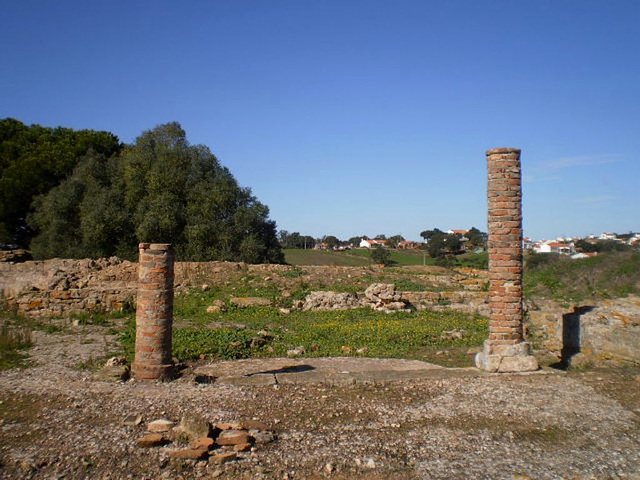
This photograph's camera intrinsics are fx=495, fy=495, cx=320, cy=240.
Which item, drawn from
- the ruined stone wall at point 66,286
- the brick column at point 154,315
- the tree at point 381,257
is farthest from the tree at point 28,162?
the tree at point 381,257

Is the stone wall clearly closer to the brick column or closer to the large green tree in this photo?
the brick column

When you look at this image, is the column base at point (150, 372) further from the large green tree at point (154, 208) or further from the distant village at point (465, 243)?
the distant village at point (465, 243)

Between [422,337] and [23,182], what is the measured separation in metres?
26.5

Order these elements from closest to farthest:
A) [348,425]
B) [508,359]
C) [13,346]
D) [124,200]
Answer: [348,425], [508,359], [13,346], [124,200]

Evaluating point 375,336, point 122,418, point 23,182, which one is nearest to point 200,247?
point 23,182

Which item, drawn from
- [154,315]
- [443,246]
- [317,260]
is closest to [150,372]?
[154,315]

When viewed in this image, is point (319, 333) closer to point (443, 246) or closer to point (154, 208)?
point (154, 208)

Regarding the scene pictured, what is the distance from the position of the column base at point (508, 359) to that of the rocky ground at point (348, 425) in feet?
0.73

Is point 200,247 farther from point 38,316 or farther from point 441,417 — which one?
point 441,417

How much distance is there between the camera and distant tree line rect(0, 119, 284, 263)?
26297 mm

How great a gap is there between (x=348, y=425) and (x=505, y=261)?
3898 millimetres

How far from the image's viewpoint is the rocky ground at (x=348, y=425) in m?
4.37

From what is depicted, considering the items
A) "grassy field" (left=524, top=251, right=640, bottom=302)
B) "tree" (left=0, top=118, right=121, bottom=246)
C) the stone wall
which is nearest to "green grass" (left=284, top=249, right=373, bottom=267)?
"tree" (left=0, top=118, right=121, bottom=246)

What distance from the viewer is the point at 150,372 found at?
736 cm
